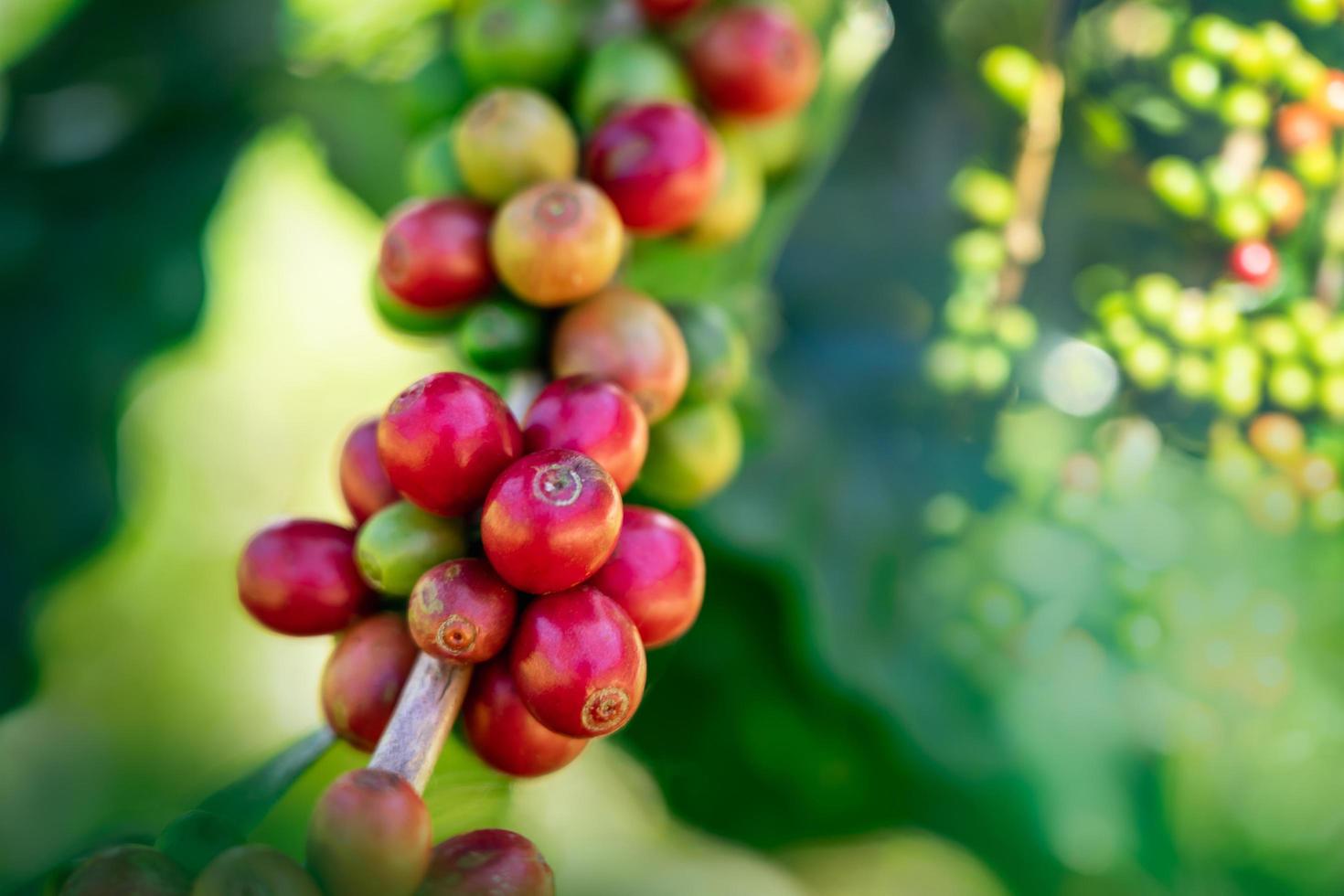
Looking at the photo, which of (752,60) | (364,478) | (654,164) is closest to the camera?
(364,478)

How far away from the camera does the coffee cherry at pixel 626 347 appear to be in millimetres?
744

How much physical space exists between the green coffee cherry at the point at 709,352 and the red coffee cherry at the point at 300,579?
320 millimetres

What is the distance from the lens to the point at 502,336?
2.53 feet

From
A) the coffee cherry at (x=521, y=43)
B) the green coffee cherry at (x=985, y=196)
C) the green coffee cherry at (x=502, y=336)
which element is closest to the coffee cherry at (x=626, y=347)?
the green coffee cherry at (x=502, y=336)

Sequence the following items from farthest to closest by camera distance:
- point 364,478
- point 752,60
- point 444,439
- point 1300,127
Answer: point 1300,127 → point 752,60 → point 364,478 → point 444,439

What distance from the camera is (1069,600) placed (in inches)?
47.0

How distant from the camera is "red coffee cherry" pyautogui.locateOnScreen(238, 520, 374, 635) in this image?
65 cm

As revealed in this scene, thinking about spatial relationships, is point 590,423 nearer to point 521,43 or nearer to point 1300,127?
point 521,43

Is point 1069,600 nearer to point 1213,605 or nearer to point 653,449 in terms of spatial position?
point 1213,605

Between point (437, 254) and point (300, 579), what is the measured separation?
0.26 meters

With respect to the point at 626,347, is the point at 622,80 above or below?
above

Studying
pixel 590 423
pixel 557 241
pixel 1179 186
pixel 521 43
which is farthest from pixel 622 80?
pixel 1179 186

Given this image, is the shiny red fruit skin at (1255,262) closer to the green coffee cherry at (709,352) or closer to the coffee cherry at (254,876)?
the green coffee cherry at (709,352)

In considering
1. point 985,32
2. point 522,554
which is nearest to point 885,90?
point 985,32
